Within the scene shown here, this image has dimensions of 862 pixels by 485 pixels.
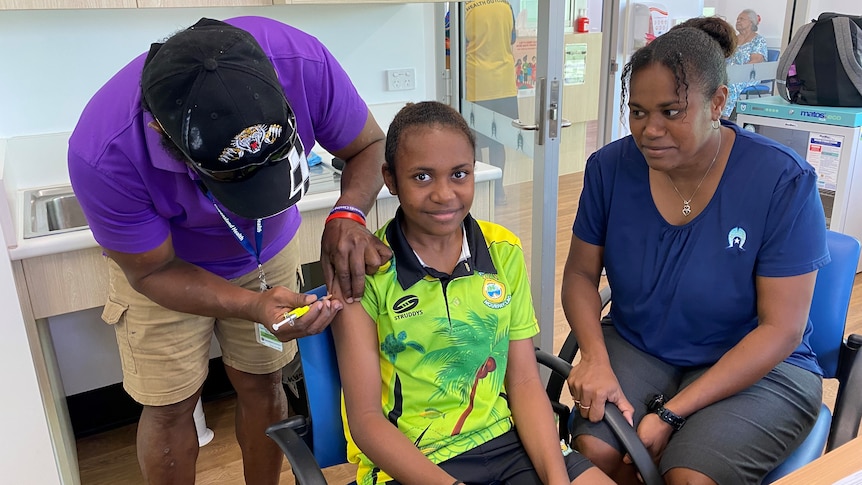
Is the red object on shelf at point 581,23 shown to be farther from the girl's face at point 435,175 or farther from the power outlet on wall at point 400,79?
the girl's face at point 435,175

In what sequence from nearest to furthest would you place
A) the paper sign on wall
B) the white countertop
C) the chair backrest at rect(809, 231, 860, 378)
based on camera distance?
the chair backrest at rect(809, 231, 860, 378)
the white countertop
the paper sign on wall

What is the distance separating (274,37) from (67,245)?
2.97 ft

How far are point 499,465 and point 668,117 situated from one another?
0.76 m

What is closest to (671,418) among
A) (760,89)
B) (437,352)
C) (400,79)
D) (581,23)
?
(437,352)

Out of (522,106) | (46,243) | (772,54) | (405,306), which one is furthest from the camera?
(772,54)

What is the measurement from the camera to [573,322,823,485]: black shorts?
1.24m

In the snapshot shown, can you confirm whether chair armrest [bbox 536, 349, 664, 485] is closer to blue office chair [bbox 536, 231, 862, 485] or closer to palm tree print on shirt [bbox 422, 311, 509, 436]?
blue office chair [bbox 536, 231, 862, 485]

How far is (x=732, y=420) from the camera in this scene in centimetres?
129

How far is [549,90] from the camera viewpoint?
Result: 6.56ft

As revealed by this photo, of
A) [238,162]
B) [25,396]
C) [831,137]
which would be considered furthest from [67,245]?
[831,137]

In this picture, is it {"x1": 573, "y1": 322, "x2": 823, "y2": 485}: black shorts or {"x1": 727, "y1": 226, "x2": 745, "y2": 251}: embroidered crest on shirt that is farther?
{"x1": 727, "y1": 226, "x2": 745, "y2": 251}: embroidered crest on shirt

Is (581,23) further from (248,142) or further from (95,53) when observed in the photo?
(248,142)

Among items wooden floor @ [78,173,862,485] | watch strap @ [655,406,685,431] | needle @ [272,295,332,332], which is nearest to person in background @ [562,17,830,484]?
watch strap @ [655,406,685,431]

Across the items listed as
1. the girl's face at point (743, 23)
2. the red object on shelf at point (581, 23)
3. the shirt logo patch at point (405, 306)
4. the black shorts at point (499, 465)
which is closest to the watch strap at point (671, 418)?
the black shorts at point (499, 465)
